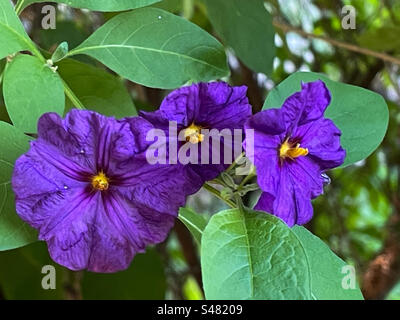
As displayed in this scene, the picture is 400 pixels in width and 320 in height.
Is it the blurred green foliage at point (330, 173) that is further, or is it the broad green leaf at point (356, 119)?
the blurred green foliage at point (330, 173)

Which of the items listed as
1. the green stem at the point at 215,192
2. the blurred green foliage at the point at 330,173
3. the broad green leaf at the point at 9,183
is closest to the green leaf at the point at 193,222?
the green stem at the point at 215,192

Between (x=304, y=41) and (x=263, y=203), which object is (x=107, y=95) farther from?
(x=304, y=41)

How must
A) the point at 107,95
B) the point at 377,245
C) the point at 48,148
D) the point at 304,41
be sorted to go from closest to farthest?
the point at 48,148, the point at 107,95, the point at 304,41, the point at 377,245

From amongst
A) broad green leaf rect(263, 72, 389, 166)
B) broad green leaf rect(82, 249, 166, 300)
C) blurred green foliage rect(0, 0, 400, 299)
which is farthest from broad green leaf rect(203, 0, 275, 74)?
broad green leaf rect(82, 249, 166, 300)

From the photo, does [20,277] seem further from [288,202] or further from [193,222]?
[288,202]

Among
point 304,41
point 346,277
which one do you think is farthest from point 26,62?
point 304,41

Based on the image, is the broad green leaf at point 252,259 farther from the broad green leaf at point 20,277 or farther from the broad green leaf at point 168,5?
the broad green leaf at point 20,277

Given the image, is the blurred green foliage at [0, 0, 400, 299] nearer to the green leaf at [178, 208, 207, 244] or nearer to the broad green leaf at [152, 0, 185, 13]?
the broad green leaf at [152, 0, 185, 13]
